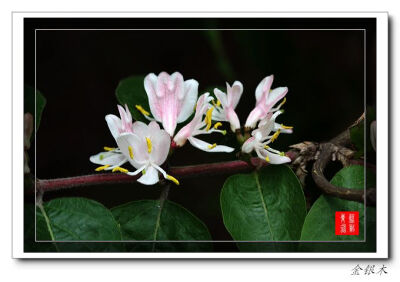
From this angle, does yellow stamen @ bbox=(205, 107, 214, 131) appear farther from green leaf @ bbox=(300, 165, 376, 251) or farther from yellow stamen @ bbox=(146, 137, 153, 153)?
green leaf @ bbox=(300, 165, 376, 251)

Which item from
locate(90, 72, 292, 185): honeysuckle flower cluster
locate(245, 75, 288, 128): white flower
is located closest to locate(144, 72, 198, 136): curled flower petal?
locate(90, 72, 292, 185): honeysuckle flower cluster

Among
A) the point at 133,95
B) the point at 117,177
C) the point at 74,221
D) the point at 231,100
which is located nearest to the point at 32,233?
the point at 74,221

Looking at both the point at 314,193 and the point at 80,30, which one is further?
the point at 80,30

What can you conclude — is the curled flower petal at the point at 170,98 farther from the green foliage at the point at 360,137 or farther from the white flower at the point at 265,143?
the green foliage at the point at 360,137

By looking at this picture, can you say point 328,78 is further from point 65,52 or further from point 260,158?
point 65,52

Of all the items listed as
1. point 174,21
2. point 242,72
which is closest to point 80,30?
point 174,21
